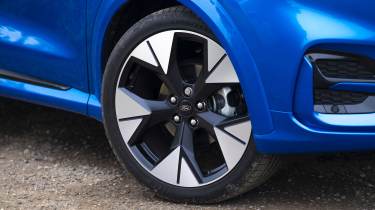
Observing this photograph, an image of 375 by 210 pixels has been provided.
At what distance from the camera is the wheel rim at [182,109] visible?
9.74ft

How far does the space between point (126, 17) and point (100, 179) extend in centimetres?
78

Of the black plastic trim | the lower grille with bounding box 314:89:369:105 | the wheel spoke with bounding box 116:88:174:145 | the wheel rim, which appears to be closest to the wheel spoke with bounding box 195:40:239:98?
the wheel rim

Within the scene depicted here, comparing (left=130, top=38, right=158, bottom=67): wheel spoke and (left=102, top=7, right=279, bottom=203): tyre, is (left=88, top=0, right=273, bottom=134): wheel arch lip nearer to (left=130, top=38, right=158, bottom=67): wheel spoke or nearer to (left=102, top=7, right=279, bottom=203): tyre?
(left=102, top=7, right=279, bottom=203): tyre

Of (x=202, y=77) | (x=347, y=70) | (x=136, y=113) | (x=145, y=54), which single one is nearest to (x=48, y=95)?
(x=136, y=113)

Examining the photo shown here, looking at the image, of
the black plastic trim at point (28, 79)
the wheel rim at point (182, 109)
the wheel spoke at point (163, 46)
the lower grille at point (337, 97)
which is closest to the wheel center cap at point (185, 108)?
the wheel rim at point (182, 109)

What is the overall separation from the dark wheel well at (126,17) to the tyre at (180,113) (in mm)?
116

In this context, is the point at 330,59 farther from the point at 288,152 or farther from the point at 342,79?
the point at 288,152

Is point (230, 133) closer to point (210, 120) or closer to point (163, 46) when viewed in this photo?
point (210, 120)

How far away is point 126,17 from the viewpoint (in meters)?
3.29

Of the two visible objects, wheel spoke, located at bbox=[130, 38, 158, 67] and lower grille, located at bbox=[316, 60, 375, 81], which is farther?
wheel spoke, located at bbox=[130, 38, 158, 67]

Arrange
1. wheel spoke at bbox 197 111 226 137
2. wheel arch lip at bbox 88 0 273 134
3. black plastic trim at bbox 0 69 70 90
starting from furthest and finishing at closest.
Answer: black plastic trim at bbox 0 69 70 90, wheel spoke at bbox 197 111 226 137, wheel arch lip at bbox 88 0 273 134

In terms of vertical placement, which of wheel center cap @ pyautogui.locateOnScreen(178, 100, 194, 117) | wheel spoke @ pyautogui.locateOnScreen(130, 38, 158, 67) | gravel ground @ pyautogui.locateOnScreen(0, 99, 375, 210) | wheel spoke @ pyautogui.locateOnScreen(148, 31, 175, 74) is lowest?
gravel ground @ pyautogui.locateOnScreen(0, 99, 375, 210)

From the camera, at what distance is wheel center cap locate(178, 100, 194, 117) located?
10.1 feet

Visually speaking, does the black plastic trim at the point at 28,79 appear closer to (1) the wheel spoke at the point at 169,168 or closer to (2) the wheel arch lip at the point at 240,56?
(1) the wheel spoke at the point at 169,168
